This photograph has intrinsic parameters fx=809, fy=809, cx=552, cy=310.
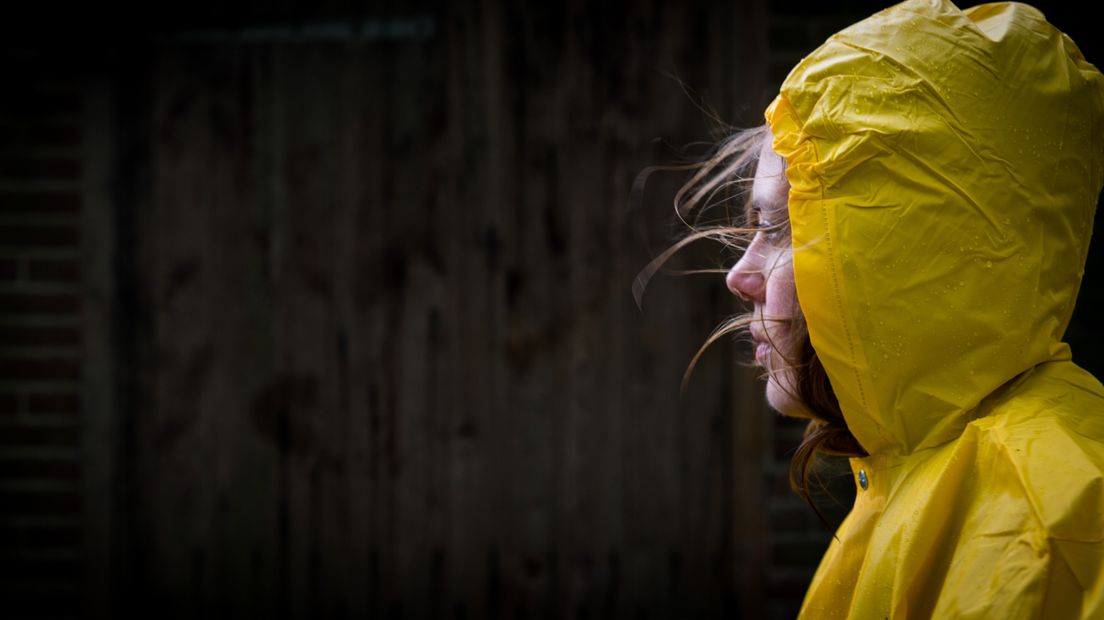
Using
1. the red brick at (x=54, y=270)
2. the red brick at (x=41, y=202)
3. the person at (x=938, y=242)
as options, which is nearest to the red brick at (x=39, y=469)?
the red brick at (x=54, y=270)

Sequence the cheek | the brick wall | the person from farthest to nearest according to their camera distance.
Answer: the brick wall < the cheek < the person

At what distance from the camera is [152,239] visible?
3.05 metres

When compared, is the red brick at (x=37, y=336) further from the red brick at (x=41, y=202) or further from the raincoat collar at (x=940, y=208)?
the raincoat collar at (x=940, y=208)

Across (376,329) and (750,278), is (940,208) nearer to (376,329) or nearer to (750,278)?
(750,278)

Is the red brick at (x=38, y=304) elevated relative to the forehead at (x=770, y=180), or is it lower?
lower

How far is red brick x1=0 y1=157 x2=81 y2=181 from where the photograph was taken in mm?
2973

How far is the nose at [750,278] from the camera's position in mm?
1233

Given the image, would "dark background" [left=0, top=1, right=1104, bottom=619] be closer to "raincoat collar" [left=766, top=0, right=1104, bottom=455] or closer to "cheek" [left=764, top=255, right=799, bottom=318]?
"cheek" [left=764, top=255, right=799, bottom=318]

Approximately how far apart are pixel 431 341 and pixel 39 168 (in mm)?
1573

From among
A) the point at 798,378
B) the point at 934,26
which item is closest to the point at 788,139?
the point at 934,26

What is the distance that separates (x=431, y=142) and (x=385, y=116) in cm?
20

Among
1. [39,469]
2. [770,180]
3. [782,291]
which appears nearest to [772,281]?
[782,291]

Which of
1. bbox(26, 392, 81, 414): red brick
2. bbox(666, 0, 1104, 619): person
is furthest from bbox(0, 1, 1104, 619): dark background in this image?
bbox(666, 0, 1104, 619): person

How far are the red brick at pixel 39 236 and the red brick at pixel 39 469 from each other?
803 mm
